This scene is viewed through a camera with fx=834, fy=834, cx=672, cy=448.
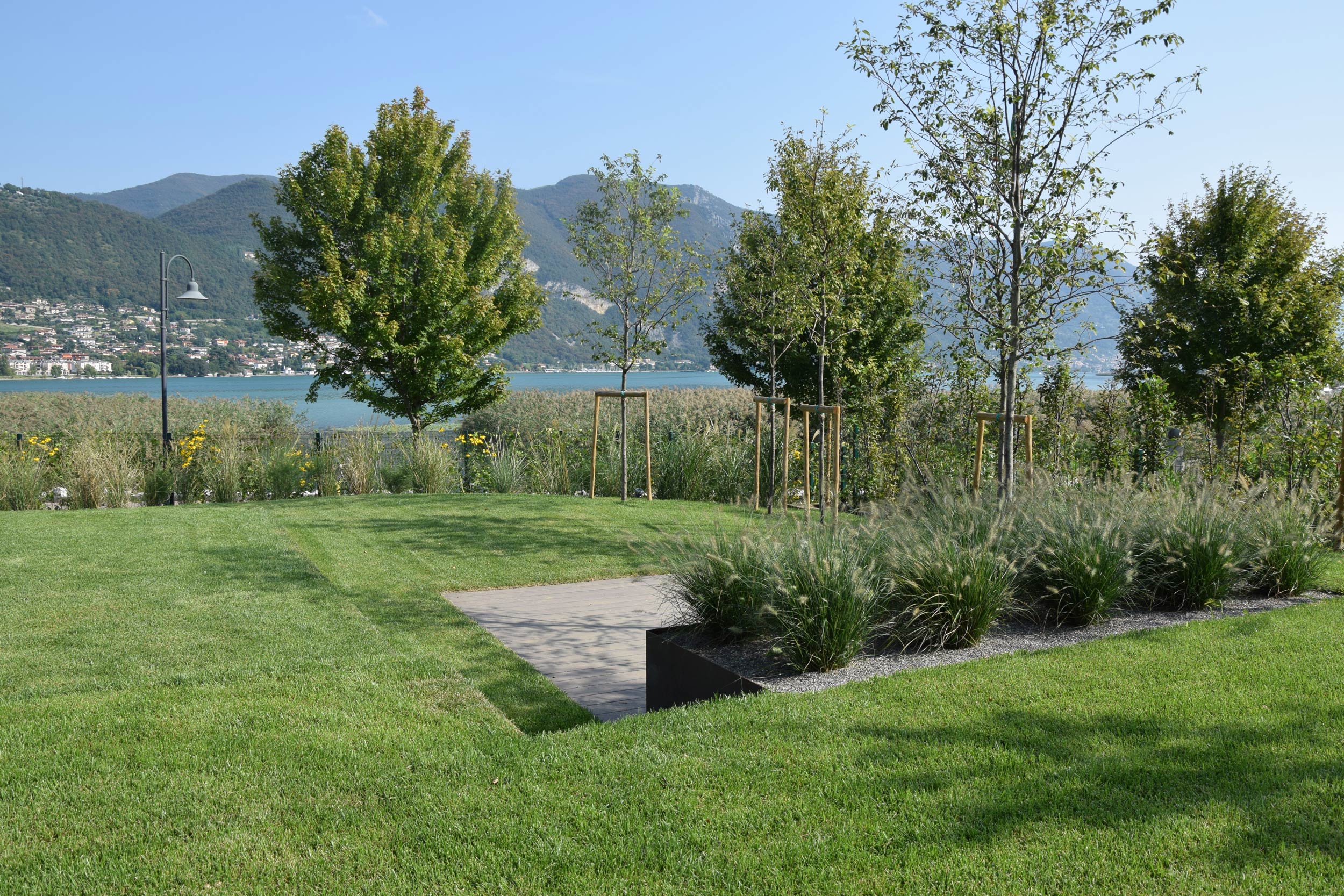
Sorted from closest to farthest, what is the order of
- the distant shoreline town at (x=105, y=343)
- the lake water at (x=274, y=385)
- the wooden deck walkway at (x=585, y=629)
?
the wooden deck walkway at (x=585, y=629) < the lake water at (x=274, y=385) < the distant shoreline town at (x=105, y=343)

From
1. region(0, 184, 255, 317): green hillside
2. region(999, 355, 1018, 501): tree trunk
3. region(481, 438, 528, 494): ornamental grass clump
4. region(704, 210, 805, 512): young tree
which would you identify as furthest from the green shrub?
region(0, 184, 255, 317): green hillside

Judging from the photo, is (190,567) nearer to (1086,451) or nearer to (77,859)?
(77,859)

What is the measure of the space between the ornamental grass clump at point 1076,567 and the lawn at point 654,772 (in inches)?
14.0

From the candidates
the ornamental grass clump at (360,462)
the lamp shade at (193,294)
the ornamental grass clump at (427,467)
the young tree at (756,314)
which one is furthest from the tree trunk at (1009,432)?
the lamp shade at (193,294)

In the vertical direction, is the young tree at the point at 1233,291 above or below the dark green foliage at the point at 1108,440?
above

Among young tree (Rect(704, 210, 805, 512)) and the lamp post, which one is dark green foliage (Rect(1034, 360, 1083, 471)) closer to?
young tree (Rect(704, 210, 805, 512))

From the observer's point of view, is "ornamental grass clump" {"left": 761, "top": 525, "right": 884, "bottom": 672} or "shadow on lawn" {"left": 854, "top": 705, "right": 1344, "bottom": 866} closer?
"shadow on lawn" {"left": 854, "top": 705, "right": 1344, "bottom": 866}

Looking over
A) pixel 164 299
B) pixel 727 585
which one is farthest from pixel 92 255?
pixel 727 585

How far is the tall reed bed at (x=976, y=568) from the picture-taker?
436 centimetres

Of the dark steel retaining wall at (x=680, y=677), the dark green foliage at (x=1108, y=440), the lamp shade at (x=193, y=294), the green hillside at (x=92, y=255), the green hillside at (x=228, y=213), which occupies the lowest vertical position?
the dark steel retaining wall at (x=680, y=677)

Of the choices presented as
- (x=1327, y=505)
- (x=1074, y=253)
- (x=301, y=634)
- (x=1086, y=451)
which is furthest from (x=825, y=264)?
(x=301, y=634)

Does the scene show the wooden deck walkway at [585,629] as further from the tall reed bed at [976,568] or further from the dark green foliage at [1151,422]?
the dark green foliage at [1151,422]

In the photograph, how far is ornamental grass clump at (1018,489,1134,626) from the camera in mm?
5062

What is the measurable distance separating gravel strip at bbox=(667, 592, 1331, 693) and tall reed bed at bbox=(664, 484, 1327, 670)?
77mm
